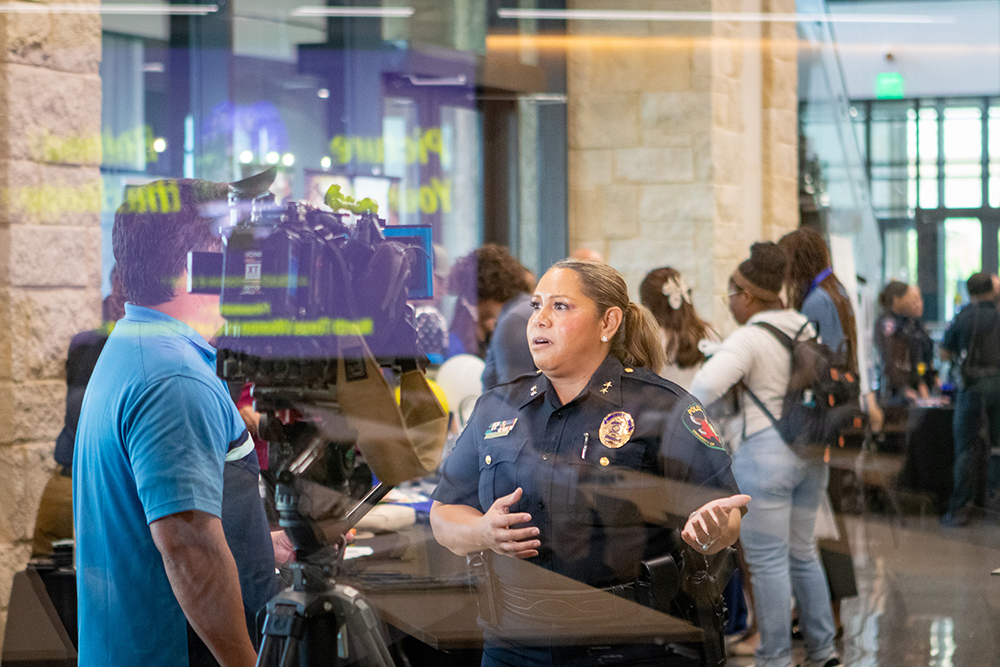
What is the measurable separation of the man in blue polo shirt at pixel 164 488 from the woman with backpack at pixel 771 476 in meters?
1.80

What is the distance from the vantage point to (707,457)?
1840 millimetres

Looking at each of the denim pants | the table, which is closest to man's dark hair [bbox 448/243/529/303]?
the table

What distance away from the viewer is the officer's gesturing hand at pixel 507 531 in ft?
5.90

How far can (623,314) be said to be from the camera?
1.96 m

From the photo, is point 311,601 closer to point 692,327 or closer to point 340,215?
point 340,215

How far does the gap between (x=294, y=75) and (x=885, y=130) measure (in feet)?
9.33

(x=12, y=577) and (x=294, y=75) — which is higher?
(x=294, y=75)

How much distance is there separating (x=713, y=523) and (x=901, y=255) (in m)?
3.08

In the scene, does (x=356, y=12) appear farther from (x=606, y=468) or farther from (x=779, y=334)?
(x=606, y=468)

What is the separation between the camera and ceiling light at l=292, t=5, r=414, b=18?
15.0 ft

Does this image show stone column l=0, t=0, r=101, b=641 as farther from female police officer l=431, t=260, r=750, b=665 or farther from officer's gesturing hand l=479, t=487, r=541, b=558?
officer's gesturing hand l=479, t=487, r=541, b=558

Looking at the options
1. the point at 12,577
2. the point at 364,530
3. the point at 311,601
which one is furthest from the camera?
the point at 12,577

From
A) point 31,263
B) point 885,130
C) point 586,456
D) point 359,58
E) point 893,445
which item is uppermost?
point 359,58

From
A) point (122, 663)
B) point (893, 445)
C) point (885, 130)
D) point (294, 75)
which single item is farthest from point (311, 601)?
point (893, 445)
